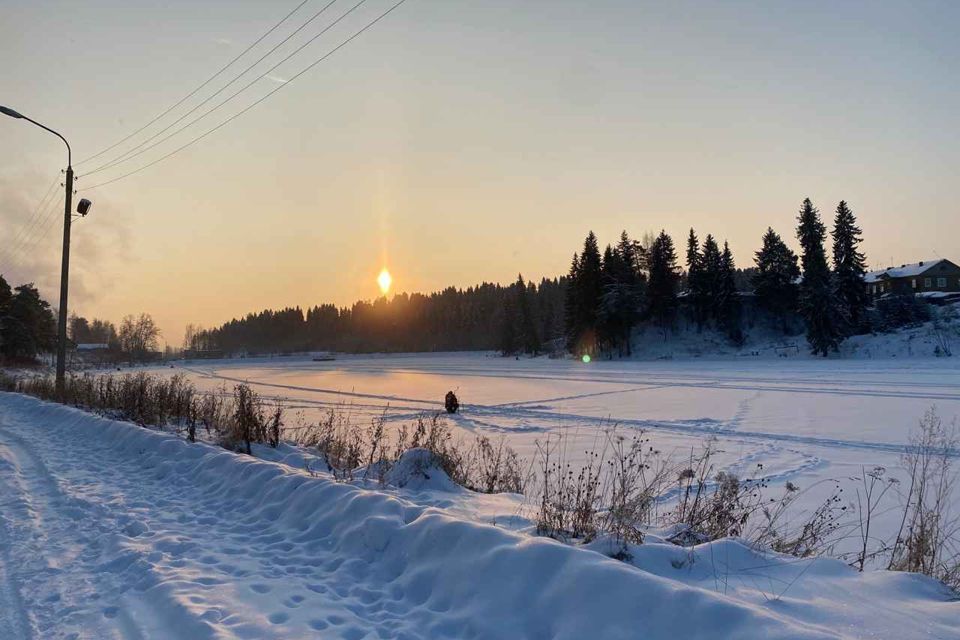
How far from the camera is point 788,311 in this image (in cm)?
5844

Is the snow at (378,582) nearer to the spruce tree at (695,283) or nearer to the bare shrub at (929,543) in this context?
the bare shrub at (929,543)

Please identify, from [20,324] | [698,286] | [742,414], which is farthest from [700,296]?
[20,324]

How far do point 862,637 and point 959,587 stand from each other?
5.35 feet

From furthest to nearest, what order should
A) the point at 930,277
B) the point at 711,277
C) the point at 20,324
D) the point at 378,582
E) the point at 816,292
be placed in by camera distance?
the point at 930,277 < the point at 711,277 < the point at 20,324 < the point at 816,292 < the point at 378,582

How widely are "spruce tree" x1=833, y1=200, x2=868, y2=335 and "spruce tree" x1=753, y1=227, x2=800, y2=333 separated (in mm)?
5109

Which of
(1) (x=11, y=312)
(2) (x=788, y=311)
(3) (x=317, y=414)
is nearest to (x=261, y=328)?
(1) (x=11, y=312)

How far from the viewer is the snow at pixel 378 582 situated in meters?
3.06

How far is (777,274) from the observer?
56.9m

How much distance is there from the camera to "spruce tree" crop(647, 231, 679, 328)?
59.9m

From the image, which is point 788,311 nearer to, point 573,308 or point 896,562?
point 573,308

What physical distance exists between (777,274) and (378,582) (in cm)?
6204

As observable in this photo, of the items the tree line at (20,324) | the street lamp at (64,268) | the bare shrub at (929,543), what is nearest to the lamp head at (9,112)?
the street lamp at (64,268)

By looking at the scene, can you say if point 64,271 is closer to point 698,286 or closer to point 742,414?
point 742,414

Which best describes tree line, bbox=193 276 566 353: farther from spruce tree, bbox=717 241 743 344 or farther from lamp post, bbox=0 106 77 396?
lamp post, bbox=0 106 77 396
